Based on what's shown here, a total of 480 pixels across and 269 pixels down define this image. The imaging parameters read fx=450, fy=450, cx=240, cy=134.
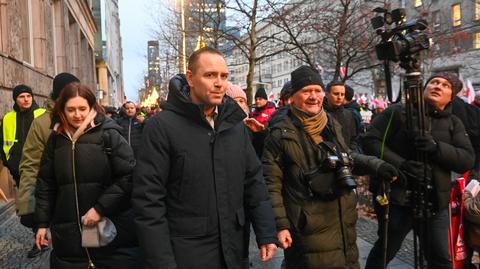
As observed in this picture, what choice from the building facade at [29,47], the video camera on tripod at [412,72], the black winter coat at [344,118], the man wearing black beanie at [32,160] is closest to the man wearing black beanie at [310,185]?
the video camera on tripod at [412,72]

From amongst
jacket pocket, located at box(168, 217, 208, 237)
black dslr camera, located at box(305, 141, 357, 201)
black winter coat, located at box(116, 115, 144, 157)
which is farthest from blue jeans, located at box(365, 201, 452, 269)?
black winter coat, located at box(116, 115, 144, 157)

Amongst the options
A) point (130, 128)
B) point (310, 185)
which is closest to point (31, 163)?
point (310, 185)

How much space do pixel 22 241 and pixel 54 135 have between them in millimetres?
4262

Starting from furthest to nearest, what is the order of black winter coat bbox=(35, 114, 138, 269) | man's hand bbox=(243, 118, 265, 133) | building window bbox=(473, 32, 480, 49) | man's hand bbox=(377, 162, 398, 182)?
building window bbox=(473, 32, 480, 49) < man's hand bbox=(243, 118, 265, 133) < man's hand bbox=(377, 162, 398, 182) < black winter coat bbox=(35, 114, 138, 269)

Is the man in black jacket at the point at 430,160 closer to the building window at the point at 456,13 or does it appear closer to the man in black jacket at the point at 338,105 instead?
the man in black jacket at the point at 338,105

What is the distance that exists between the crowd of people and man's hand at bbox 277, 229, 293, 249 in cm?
1

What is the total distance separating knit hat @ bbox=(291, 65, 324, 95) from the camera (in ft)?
11.1

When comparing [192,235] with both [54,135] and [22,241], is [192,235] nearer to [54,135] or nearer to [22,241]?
[54,135]

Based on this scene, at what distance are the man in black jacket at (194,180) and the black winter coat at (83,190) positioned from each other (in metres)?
0.55

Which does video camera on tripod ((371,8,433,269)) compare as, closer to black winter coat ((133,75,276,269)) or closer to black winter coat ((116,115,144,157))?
black winter coat ((133,75,276,269))

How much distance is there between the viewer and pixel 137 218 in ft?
8.12

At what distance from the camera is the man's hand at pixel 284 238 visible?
3.04 m

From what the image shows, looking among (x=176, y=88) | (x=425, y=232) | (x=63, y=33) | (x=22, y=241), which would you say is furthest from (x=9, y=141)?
(x=63, y=33)

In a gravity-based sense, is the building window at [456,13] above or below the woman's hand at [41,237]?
above
